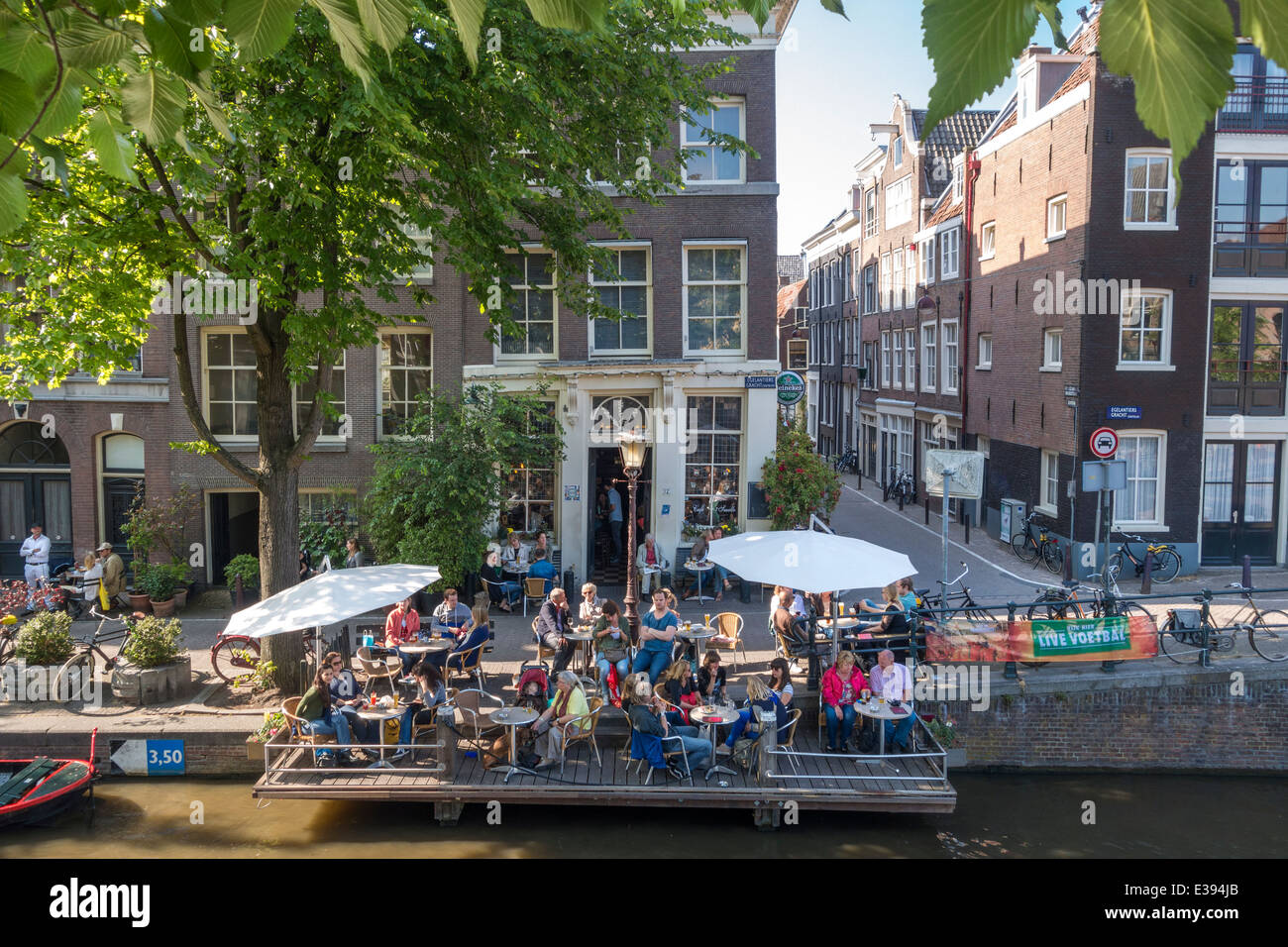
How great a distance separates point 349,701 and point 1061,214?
19.7 metres

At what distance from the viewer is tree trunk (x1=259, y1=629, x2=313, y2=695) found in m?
13.3

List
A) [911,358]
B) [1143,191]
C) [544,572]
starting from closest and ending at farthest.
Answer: [544,572] < [1143,191] < [911,358]

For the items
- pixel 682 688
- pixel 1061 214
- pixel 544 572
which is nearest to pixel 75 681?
pixel 544 572

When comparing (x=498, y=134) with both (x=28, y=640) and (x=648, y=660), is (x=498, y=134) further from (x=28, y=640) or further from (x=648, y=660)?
(x=28, y=640)

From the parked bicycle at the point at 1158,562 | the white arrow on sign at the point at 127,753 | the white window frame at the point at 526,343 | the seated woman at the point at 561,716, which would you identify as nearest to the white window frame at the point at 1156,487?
the parked bicycle at the point at 1158,562

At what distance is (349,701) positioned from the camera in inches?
460

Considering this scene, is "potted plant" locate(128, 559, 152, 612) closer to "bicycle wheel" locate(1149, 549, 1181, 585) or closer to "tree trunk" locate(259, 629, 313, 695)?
"tree trunk" locate(259, 629, 313, 695)

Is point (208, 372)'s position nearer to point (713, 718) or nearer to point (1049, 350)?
point (713, 718)

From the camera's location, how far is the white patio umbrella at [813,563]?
11.9m

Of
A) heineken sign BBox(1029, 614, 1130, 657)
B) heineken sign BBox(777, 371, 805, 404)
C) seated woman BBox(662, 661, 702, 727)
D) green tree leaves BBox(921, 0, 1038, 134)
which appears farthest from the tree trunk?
green tree leaves BBox(921, 0, 1038, 134)

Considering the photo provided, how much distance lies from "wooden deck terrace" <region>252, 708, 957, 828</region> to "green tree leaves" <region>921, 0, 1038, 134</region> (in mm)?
10100

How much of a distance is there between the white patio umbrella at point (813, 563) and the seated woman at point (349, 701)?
5073 mm

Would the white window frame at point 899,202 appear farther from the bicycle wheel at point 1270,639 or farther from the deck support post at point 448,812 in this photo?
the deck support post at point 448,812

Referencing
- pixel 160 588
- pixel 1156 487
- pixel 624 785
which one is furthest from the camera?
pixel 1156 487
